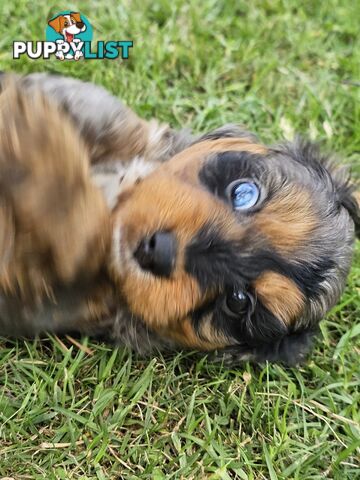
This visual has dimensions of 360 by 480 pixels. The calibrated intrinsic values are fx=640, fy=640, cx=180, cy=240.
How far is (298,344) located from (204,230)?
1.00m

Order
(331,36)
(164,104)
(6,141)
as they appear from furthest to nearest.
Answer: (331,36)
(164,104)
(6,141)

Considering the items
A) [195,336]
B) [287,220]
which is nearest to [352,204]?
[287,220]

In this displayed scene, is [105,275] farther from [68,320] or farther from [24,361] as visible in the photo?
[24,361]

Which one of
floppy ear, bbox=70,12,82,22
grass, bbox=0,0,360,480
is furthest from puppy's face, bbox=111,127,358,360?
floppy ear, bbox=70,12,82,22

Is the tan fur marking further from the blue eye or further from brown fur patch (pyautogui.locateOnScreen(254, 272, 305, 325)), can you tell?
brown fur patch (pyautogui.locateOnScreen(254, 272, 305, 325))

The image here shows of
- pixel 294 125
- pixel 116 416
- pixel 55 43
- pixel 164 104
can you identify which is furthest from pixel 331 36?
pixel 116 416

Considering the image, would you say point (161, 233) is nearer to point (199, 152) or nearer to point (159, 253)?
point (159, 253)

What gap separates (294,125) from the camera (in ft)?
16.1

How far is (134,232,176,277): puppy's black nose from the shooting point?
117 inches

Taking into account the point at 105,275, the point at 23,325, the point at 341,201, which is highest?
the point at 341,201

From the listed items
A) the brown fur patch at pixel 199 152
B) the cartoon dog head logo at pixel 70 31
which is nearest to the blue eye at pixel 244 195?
the brown fur patch at pixel 199 152

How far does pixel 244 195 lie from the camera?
3209 mm

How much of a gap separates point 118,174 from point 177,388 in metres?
1.23

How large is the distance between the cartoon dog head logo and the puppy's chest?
143 cm
